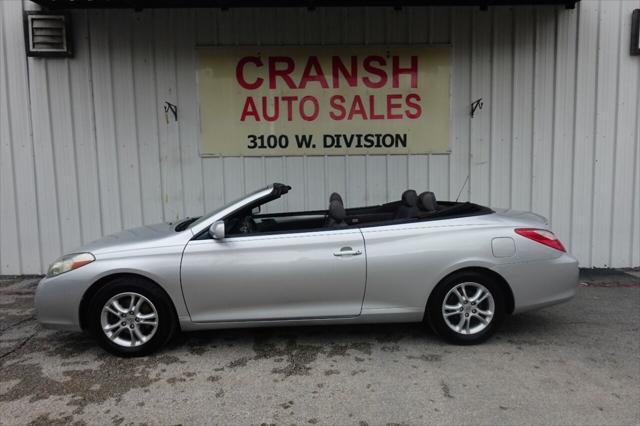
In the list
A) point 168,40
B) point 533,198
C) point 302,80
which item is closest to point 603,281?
point 533,198

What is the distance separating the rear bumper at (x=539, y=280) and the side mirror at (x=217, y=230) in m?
2.41

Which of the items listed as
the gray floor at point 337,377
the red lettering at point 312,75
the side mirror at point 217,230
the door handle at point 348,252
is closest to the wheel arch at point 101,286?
the gray floor at point 337,377

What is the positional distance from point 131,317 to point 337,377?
181 centimetres

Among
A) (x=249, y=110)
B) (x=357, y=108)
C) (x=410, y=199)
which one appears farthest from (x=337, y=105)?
(x=410, y=199)

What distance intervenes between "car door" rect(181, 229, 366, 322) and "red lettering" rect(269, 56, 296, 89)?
3472 mm

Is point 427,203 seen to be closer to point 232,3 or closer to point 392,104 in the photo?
point 392,104

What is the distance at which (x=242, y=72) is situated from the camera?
696cm

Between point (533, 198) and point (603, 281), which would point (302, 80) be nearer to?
point (533, 198)

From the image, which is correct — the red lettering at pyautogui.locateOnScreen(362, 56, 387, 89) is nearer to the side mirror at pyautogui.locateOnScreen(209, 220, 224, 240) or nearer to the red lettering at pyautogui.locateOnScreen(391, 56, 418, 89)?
the red lettering at pyautogui.locateOnScreen(391, 56, 418, 89)

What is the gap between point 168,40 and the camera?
6.92 meters

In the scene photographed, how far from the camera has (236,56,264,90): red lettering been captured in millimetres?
6949

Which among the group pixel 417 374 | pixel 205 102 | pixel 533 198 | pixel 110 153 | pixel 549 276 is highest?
pixel 205 102

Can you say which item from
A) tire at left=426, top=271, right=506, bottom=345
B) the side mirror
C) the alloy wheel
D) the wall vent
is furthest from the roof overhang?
the alloy wheel

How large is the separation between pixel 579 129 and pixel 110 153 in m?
6.87
